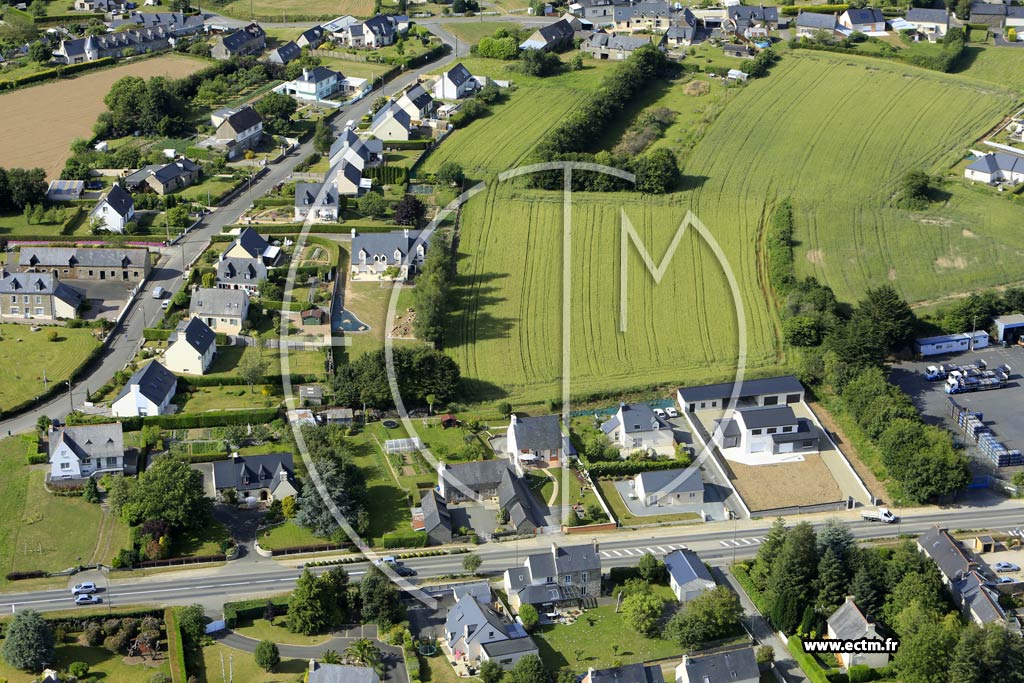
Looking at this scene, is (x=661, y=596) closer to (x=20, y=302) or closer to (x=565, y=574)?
(x=565, y=574)

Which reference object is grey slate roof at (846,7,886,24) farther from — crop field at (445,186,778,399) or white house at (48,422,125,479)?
white house at (48,422,125,479)

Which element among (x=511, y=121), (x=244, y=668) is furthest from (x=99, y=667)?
(x=511, y=121)

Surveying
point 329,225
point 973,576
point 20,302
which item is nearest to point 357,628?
point 973,576

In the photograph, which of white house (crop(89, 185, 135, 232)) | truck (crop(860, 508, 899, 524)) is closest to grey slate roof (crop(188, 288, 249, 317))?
white house (crop(89, 185, 135, 232))

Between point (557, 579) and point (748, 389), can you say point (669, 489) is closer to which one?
point (557, 579)

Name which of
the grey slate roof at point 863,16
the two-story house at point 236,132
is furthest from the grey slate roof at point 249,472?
the grey slate roof at point 863,16
